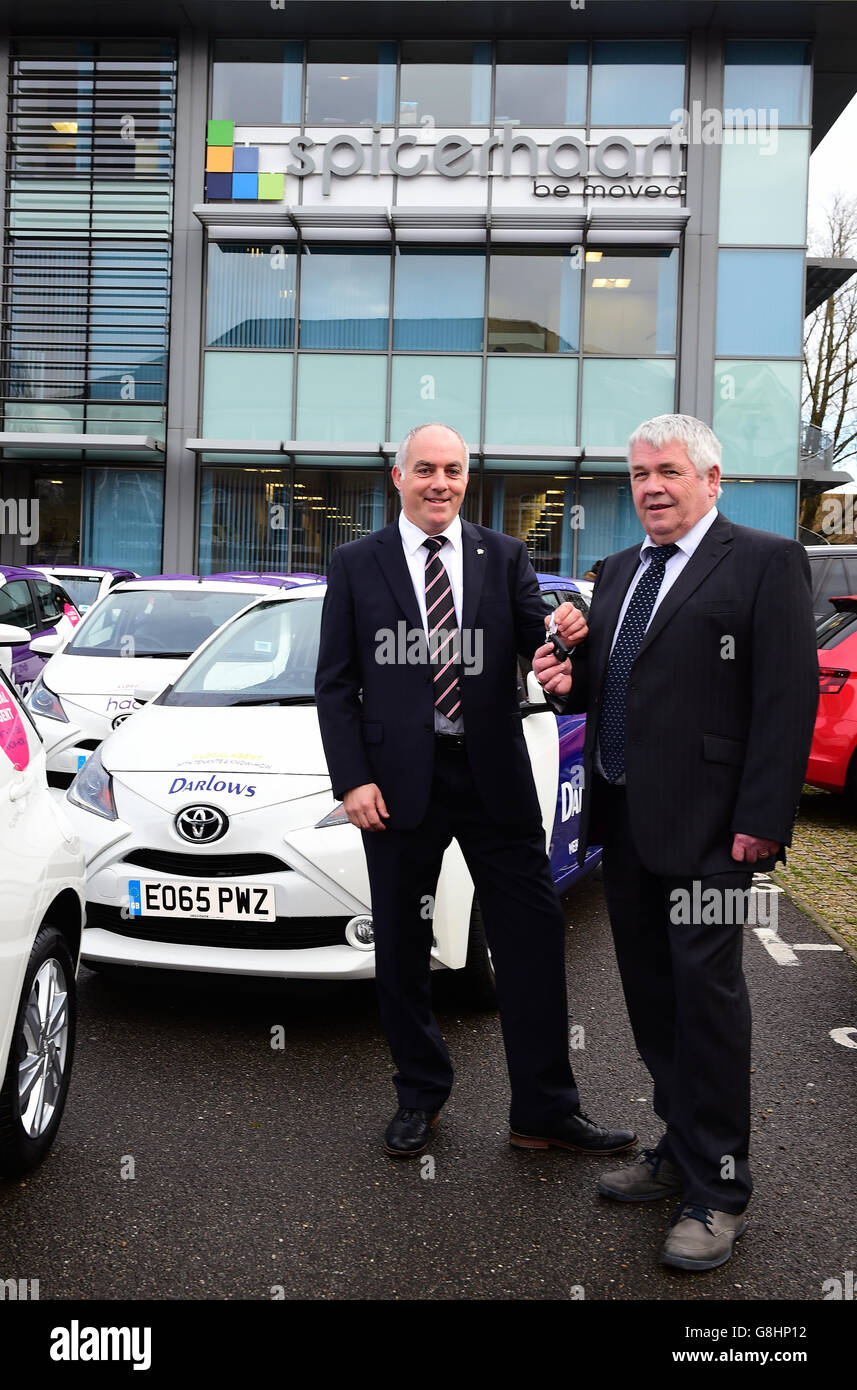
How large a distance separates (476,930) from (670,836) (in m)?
1.52

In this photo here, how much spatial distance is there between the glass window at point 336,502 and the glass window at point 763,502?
18.3 feet

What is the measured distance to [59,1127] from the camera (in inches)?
143

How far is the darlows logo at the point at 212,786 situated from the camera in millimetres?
4395

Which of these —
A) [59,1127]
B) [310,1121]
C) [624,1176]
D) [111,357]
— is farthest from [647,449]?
[111,357]

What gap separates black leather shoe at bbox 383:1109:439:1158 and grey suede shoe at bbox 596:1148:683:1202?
520 mm

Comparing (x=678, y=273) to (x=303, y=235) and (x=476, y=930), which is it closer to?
(x=303, y=235)

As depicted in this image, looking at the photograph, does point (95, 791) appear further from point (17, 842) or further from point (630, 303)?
point (630, 303)

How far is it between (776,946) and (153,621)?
4.61 m

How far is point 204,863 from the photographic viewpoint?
430 cm

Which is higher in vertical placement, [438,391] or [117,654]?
[438,391]

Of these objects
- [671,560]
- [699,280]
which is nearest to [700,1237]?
[671,560]

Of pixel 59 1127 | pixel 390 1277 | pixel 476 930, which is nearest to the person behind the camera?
pixel 390 1277

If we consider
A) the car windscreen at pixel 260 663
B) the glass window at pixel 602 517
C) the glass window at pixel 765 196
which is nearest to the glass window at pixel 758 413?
the glass window at pixel 602 517
